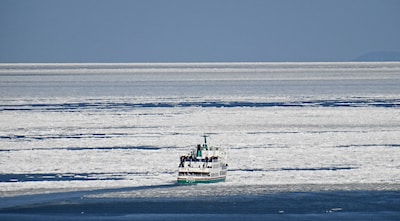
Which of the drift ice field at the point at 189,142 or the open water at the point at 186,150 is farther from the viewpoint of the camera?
the drift ice field at the point at 189,142

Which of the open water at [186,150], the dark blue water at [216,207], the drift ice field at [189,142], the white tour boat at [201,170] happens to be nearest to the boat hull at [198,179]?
the white tour boat at [201,170]

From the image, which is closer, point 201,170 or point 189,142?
point 201,170

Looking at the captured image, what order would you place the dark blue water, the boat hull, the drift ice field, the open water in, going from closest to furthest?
the dark blue water → the open water → the boat hull → the drift ice field

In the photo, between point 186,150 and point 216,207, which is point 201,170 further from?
point 186,150

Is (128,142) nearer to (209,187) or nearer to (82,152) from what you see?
(82,152)

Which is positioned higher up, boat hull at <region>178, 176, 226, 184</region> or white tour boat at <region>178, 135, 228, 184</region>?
white tour boat at <region>178, 135, 228, 184</region>

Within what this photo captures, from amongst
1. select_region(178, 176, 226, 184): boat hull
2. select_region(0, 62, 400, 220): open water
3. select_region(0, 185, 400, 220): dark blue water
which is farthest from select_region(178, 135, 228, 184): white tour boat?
select_region(0, 185, 400, 220): dark blue water

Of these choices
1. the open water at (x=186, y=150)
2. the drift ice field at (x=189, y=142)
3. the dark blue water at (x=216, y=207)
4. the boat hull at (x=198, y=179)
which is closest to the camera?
the dark blue water at (x=216, y=207)

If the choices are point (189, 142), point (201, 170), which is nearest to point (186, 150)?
point (189, 142)

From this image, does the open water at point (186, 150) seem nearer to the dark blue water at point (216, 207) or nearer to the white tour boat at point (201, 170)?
the dark blue water at point (216, 207)

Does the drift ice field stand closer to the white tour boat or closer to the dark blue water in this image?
the white tour boat

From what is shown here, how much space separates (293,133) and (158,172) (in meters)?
18.9

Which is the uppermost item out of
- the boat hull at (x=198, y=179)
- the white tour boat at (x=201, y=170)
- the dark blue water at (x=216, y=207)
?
the white tour boat at (x=201, y=170)

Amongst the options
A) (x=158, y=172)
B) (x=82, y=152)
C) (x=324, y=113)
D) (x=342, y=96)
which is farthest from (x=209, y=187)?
(x=342, y=96)
